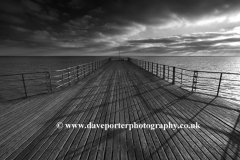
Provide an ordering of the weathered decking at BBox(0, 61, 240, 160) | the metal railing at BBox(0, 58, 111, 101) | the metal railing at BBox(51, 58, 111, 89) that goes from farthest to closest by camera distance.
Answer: the metal railing at BBox(51, 58, 111, 89) < the metal railing at BBox(0, 58, 111, 101) < the weathered decking at BBox(0, 61, 240, 160)

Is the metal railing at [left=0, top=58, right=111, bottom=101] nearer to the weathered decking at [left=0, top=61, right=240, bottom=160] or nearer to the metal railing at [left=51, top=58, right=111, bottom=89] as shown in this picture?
the metal railing at [left=51, top=58, right=111, bottom=89]

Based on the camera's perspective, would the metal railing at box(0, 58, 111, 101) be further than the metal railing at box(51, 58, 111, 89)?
No

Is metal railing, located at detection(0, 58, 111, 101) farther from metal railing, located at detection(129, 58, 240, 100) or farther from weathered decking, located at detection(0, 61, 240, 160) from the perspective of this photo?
metal railing, located at detection(129, 58, 240, 100)

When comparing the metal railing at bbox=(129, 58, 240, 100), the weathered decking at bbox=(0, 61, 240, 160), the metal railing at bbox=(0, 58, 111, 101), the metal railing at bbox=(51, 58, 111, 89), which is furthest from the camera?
the metal railing at bbox=(51, 58, 111, 89)

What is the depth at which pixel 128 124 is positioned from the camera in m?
4.18

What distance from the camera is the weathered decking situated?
297 cm

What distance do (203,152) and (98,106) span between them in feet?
13.1

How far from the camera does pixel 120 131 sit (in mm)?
3805

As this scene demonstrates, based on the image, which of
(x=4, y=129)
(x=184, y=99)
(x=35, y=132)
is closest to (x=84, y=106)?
(x=35, y=132)

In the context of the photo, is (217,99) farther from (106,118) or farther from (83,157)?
(83,157)

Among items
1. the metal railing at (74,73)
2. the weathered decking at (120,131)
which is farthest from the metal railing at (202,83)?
the metal railing at (74,73)

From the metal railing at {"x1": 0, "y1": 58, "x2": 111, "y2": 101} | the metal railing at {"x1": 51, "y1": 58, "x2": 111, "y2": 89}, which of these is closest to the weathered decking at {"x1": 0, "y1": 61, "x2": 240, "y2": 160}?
the metal railing at {"x1": 0, "y1": 58, "x2": 111, "y2": 101}

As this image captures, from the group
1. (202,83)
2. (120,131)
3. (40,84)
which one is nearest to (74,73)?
(40,84)

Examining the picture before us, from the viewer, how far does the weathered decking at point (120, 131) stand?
297cm
